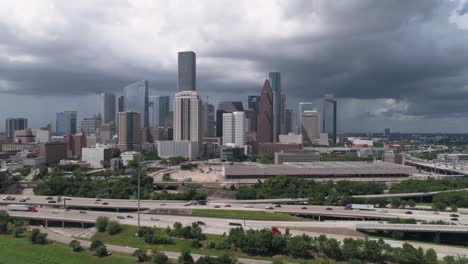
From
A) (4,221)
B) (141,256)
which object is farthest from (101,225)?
(141,256)

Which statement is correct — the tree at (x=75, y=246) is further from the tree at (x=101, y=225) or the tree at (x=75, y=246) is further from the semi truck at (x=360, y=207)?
the semi truck at (x=360, y=207)

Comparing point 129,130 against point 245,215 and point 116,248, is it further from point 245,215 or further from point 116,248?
point 116,248

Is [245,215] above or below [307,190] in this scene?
below

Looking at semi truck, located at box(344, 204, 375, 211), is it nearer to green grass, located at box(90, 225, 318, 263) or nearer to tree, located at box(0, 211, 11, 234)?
green grass, located at box(90, 225, 318, 263)

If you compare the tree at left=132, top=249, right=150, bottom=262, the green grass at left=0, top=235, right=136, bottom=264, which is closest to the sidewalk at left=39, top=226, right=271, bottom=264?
the green grass at left=0, top=235, right=136, bottom=264

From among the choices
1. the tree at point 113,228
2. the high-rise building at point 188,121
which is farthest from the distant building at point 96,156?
the tree at point 113,228
